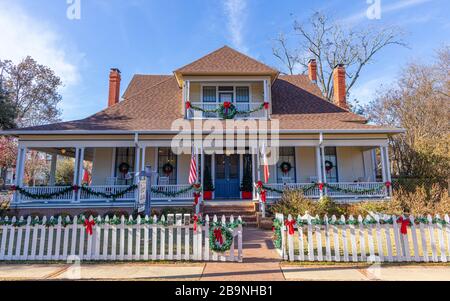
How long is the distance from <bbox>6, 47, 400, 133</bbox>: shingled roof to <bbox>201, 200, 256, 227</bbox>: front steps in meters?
3.98

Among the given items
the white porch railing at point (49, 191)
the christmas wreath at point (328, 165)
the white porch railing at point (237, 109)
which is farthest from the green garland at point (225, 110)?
the white porch railing at point (49, 191)

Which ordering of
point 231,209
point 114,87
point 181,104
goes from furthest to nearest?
point 114,87 < point 181,104 < point 231,209

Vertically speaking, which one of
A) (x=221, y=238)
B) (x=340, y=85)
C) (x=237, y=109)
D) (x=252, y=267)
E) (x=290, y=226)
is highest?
(x=340, y=85)

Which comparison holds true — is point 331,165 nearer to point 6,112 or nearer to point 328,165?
point 328,165

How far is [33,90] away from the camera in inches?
1307

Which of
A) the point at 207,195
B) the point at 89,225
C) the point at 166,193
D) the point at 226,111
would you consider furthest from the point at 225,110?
the point at 89,225

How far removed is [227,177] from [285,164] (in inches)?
Answer: 122

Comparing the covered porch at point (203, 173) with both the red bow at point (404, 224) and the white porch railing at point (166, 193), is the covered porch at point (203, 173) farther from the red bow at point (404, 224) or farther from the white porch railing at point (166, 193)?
the red bow at point (404, 224)

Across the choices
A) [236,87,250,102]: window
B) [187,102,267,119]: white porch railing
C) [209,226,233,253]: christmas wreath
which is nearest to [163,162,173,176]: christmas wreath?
[187,102,267,119]: white porch railing

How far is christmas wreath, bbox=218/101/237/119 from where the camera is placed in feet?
45.8

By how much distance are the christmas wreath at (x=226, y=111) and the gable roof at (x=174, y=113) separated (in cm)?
219

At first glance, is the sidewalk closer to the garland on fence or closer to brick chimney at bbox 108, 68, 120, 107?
the garland on fence
